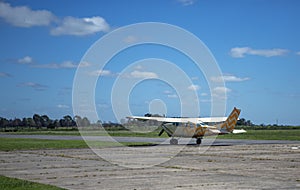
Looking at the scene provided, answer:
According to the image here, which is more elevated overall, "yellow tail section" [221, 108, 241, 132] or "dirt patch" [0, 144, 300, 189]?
"yellow tail section" [221, 108, 241, 132]

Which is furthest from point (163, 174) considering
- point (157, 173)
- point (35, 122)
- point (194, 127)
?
point (35, 122)

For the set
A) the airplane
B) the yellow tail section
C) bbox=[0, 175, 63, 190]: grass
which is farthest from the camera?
the yellow tail section

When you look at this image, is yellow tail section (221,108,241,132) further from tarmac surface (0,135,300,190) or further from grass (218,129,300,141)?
tarmac surface (0,135,300,190)

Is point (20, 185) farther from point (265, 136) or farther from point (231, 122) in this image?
point (265, 136)

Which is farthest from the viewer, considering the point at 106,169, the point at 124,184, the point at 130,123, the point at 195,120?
the point at 130,123

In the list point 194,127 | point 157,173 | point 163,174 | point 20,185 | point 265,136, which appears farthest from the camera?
point 265,136

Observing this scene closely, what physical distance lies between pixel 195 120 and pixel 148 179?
84.4ft

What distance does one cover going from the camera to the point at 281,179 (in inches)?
645

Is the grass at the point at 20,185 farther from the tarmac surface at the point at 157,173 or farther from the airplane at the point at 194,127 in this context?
the airplane at the point at 194,127

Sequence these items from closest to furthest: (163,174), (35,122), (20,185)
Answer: (20,185) < (163,174) < (35,122)

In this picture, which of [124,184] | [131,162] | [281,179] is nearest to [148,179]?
[124,184]

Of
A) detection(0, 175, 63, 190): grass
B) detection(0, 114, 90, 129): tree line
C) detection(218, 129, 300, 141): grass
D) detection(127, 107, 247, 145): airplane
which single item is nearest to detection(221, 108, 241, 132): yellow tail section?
detection(127, 107, 247, 145): airplane

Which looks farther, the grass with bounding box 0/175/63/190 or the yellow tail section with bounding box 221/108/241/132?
the yellow tail section with bounding box 221/108/241/132

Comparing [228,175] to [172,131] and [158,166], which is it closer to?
[158,166]
